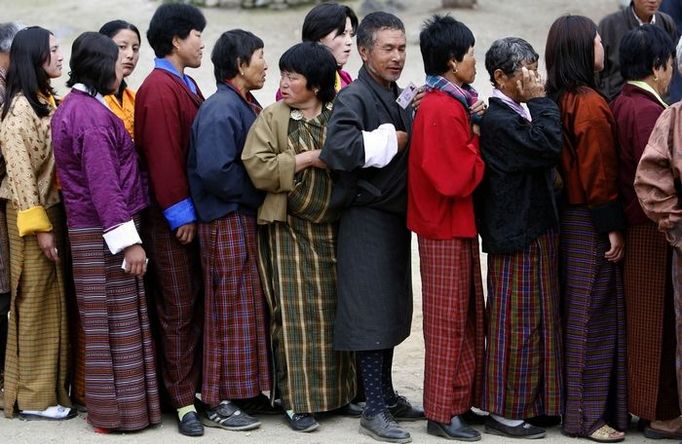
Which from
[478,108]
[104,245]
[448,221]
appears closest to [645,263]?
[448,221]

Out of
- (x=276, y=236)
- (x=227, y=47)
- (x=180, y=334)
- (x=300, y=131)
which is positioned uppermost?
(x=227, y=47)

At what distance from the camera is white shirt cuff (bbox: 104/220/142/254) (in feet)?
16.3

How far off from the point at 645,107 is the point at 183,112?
2.10 meters

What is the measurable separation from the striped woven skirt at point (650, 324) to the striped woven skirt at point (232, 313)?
1.68m

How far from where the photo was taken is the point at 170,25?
5.42m

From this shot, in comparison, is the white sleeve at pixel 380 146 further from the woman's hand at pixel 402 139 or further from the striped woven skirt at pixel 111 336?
the striped woven skirt at pixel 111 336

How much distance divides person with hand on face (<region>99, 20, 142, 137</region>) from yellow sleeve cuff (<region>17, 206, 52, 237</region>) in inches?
24.4

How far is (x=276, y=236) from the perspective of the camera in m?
5.27

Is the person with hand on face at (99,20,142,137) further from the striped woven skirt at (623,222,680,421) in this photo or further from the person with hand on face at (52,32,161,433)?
the striped woven skirt at (623,222,680,421)

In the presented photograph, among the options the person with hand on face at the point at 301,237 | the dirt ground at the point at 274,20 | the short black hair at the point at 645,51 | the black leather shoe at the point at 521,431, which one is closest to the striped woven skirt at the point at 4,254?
the person with hand on face at the point at 301,237

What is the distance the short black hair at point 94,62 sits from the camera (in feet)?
16.9

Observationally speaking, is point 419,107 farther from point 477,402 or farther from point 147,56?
point 147,56

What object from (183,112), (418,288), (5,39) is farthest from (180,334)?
(418,288)

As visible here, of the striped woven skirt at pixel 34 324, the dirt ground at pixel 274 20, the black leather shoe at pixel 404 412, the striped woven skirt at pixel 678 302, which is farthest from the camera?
the dirt ground at pixel 274 20
